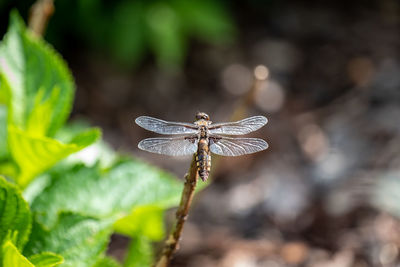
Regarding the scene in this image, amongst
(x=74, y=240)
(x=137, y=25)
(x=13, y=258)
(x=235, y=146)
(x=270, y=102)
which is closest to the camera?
(x=13, y=258)

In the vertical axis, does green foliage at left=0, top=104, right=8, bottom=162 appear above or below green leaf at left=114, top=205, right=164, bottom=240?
above

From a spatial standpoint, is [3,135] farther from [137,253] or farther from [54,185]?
[137,253]

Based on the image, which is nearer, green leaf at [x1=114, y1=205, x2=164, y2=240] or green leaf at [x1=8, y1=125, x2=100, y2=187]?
green leaf at [x1=8, y1=125, x2=100, y2=187]

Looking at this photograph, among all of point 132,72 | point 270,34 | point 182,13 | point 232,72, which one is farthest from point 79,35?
point 270,34

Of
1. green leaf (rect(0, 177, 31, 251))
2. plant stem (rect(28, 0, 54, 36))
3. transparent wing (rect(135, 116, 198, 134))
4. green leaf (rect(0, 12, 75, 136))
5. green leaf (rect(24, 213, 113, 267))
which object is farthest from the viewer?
plant stem (rect(28, 0, 54, 36))

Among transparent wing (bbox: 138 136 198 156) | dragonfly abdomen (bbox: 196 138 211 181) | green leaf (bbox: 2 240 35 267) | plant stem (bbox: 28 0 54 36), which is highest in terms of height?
plant stem (bbox: 28 0 54 36)

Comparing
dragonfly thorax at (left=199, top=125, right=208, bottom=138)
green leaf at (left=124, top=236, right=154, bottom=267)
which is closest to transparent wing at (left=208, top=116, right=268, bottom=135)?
dragonfly thorax at (left=199, top=125, right=208, bottom=138)

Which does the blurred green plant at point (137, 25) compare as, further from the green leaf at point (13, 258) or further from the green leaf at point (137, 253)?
the green leaf at point (13, 258)

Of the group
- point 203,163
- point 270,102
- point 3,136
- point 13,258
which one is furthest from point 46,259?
point 270,102

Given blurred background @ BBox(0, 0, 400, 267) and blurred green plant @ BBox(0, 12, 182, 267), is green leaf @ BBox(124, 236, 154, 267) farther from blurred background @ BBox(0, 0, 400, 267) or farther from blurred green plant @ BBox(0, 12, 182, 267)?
blurred background @ BBox(0, 0, 400, 267)
